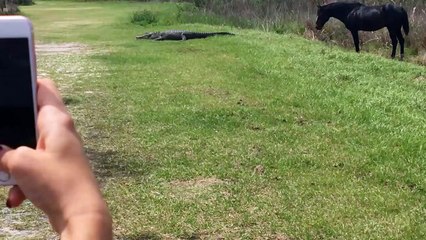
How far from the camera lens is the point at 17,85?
1134 mm

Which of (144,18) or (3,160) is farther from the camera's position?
(144,18)

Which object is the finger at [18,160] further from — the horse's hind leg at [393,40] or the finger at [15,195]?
the horse's hind leg at [393,40]

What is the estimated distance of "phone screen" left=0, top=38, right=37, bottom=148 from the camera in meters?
1.12

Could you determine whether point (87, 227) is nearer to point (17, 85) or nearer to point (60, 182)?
point (60, 182)

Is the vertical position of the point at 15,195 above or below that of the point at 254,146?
above

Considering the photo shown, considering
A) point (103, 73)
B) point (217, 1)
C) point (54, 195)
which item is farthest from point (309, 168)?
point (217, 1)

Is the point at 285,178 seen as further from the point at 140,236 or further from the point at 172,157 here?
the point at 140,236

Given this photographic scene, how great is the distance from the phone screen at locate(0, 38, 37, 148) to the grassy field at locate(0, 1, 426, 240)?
2976mm

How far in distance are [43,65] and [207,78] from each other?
3.64 metres

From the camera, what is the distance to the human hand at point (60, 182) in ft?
3.32

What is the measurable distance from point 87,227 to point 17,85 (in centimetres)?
27

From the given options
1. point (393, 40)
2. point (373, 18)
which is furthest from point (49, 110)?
point (373, 18)

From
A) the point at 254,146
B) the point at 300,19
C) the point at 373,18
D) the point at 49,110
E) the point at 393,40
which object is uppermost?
the point at 49,110

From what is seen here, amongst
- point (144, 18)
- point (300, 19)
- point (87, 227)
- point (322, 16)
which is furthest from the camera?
point (144, 18)
